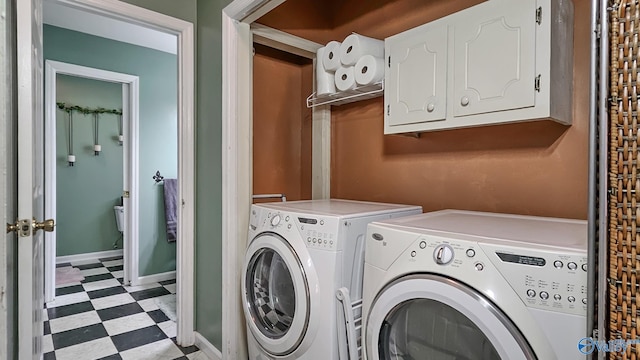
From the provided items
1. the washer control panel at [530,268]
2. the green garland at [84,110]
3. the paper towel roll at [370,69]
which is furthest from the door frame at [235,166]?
the green garland at [84,110]

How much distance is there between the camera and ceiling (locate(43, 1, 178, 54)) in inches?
125

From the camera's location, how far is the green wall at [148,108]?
3.55 metres

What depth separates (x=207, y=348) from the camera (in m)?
2.16

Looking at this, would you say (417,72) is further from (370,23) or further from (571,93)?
(370,23)

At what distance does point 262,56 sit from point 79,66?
2281 millimetres

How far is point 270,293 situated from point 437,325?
2.95 feet

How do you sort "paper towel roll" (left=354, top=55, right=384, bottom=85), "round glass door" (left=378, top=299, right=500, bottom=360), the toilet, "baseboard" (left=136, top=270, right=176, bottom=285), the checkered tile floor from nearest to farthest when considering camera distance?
"round glass door" (left=378, top=299, right=500, bottom=360)
"paper towel roll" (left=354, top=55, right=384, bottom=85)
the checkered tile floor
"baseboard" (left=136, top=270, right=176, bottom=285)
the toilet

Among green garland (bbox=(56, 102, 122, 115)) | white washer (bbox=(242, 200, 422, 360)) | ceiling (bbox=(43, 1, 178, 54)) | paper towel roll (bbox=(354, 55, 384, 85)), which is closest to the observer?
white washer (bbox=(242, 200, 422, 360))

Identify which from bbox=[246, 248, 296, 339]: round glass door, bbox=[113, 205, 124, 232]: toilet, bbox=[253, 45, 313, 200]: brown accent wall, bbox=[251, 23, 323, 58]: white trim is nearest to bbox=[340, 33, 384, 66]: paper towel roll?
bbox=[251, 23, 323, 58]: white trim

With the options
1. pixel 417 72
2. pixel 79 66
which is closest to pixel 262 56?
pixel 417 72

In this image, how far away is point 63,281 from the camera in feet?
11.5

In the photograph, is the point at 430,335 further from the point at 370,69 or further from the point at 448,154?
the point at 370,69

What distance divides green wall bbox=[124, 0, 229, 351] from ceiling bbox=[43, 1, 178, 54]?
3.53 ft

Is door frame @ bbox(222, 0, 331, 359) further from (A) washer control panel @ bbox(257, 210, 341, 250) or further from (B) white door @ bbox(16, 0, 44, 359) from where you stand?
(B) white door @ bbox(16, 0, 44, 359)
